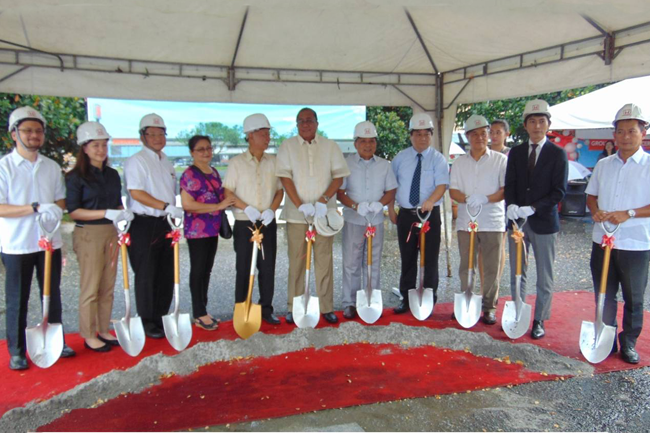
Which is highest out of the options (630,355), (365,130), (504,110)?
(504,110)

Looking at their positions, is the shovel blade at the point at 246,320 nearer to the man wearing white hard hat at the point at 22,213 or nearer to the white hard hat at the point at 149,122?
the man wearing white hard hat at the point at 22,213

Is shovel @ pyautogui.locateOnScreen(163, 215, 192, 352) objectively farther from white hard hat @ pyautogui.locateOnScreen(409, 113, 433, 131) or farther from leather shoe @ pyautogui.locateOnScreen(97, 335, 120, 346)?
white hard hat @ pyautogui.locateOnScreen(409, 113, 433, 131)

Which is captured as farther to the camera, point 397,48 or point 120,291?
point 120,291

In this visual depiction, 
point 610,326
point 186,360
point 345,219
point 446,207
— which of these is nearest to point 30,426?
point 186,360

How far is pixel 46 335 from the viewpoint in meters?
3.20

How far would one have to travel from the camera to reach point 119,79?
4.38 metres

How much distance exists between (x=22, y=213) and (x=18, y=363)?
43.6 inches

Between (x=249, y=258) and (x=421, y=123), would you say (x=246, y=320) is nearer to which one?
(x=249, y=258)

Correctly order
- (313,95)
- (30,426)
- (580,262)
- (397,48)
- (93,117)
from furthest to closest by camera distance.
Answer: (93,117) → (580,262) → (313,95) → (397,48) → (30,426)

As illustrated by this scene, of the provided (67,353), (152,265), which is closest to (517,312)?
(152,265)

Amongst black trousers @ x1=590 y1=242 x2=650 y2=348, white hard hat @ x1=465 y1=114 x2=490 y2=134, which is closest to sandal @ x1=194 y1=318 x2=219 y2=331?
white hard hat @ x1=465 y1=114 x2=490 y2=134

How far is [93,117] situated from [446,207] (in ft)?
20.9

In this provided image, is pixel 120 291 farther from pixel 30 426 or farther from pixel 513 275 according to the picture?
pixel 513 275

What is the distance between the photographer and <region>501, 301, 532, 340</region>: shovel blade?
3668 mm
